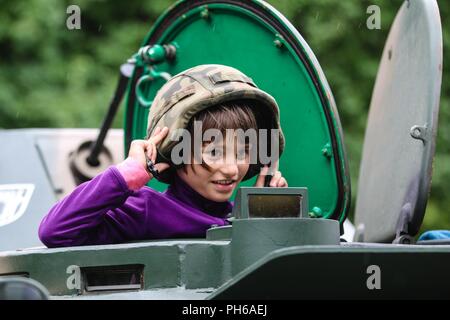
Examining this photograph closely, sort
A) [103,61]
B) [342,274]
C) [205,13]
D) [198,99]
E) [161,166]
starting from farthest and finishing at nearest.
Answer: [103,61] → [205,13] → [161,166] → [198,99] → [342,274]

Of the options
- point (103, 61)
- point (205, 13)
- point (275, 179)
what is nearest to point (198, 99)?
point (275, 179)

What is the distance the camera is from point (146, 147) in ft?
11.6

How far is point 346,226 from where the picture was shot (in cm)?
595

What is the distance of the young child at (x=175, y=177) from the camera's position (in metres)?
3.39

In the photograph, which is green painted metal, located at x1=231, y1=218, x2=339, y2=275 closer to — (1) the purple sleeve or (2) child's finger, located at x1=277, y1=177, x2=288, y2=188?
(1) the purple sleeve

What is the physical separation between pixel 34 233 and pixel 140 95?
2.82 ft

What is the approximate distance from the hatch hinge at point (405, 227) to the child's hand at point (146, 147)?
940 millimetres

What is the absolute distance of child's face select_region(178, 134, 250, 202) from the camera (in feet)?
11.5

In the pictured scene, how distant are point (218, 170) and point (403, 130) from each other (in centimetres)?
93

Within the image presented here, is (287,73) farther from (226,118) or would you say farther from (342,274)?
(342,274)

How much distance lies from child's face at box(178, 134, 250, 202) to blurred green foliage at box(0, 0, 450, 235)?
6.77 meters

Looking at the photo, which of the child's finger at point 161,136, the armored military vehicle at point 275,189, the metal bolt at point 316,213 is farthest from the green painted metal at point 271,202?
the metal bolt at point 316,213

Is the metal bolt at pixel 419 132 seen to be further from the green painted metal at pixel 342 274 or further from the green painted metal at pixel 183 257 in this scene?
the green painted metal at pixel 342 274
